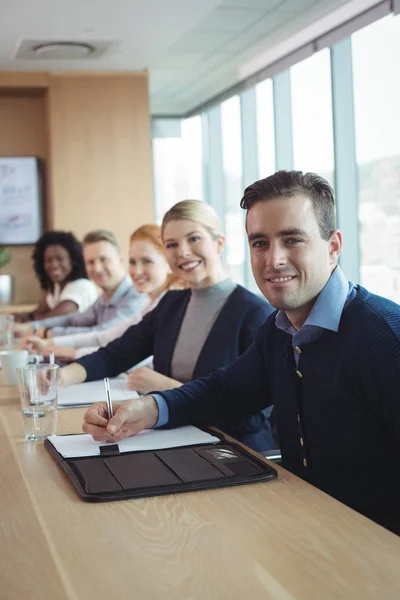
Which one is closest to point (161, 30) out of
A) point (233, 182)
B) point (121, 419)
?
point (233, 182)

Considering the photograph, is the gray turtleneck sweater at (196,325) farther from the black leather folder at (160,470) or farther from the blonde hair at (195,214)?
the black leather folder at (160,470)

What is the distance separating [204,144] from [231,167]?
67 centimetres

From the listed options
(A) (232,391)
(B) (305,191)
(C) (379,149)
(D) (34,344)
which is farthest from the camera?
(C) (379,149)

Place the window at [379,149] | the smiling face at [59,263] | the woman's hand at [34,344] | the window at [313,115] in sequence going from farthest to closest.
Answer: the window at [313,115] → the smiling face at [59,263] → the window at [379,149] → the woman's hand at [34,344]

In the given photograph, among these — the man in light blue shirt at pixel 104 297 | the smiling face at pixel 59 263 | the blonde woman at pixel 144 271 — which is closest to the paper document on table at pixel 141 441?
the blonde woman at pixel 144 271

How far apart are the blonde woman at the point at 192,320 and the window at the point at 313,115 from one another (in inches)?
136

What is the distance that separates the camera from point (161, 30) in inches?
209

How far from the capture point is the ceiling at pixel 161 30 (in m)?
4.78

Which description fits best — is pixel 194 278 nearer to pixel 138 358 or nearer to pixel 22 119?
pixel 138 358

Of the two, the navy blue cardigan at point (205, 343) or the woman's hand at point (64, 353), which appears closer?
the navy blue cardigan at point (205, 343)

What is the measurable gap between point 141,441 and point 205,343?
2.93 feet

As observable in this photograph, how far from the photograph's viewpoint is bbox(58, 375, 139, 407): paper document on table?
6.86ft

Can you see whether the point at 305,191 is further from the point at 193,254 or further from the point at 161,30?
the point at 161,30

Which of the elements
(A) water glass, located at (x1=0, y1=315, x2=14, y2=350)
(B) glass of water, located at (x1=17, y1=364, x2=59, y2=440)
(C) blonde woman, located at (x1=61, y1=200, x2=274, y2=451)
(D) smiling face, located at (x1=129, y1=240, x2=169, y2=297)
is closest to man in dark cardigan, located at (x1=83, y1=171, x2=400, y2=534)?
(B) glass of water, located at (x1=17, y1=364, x2=59, y2=440)
